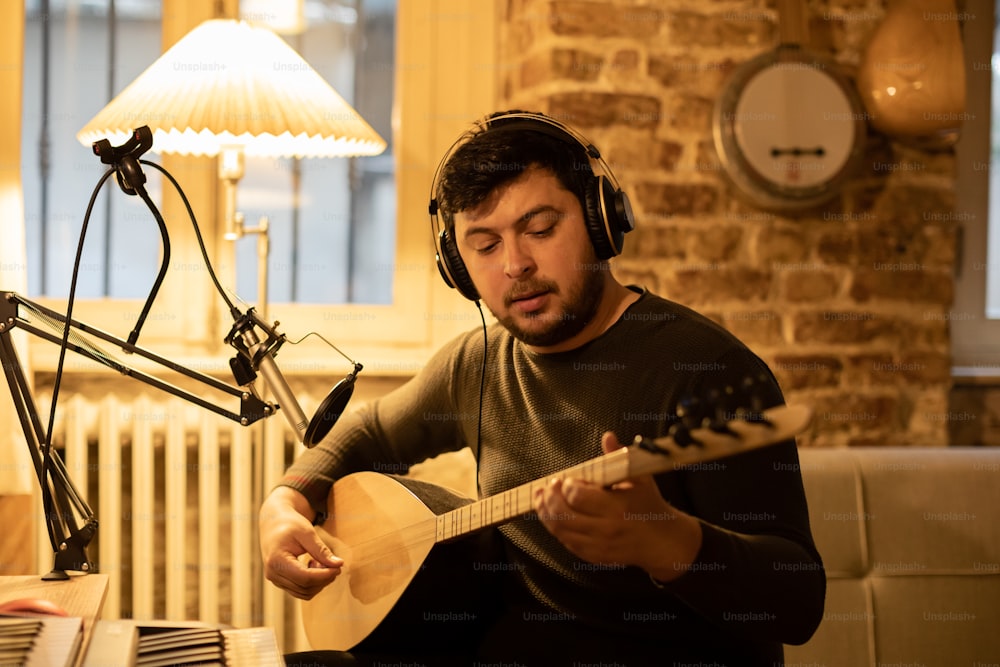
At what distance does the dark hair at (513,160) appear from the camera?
59.0 inches

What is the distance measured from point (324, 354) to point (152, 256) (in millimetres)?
490

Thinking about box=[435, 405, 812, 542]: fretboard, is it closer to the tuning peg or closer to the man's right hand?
the tuning peg

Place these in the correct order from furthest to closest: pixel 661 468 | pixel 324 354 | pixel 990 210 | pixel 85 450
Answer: pixel 990 210 → pixel 324 354 → pixel 85 450 → pixel 661 468

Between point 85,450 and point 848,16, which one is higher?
point 848,16

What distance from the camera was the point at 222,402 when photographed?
239cm

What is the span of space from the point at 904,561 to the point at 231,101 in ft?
4.94

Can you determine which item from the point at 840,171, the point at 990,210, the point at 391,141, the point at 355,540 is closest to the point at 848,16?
the point at 840,171

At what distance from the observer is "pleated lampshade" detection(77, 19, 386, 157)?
1.84m

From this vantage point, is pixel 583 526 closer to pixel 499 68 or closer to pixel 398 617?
pixel 398 617

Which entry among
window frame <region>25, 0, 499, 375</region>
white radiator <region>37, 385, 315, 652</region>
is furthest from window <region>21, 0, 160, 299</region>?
white radiator <region>37, 385, 315, 652</region>

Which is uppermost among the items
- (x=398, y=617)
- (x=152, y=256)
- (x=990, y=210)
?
(x=990, y=210)

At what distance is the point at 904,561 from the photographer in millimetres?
1928

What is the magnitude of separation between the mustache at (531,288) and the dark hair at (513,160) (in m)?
0.13

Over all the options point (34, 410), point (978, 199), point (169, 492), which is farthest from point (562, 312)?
point (978, 199)
